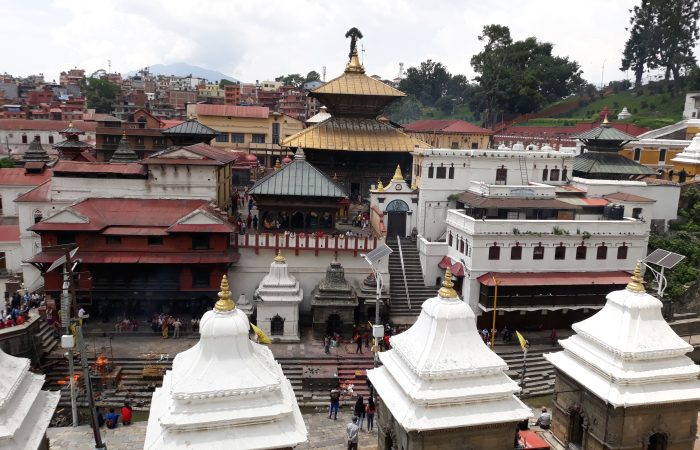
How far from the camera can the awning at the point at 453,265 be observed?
92.2 ft

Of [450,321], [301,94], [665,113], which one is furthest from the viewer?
[301,94]

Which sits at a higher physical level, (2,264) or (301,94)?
(301,94)

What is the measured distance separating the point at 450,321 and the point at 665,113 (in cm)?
6443

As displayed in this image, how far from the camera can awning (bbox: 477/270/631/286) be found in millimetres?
26758

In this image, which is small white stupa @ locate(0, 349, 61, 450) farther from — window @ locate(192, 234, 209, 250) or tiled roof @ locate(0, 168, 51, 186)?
tiled roof @ locate(0, 168, 51, 186)

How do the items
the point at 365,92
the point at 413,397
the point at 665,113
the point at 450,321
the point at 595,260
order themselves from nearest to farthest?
the point at 413,397 < the point at 450,321 < the point at 595,260 < the point at 365,92 < the point at 665,113

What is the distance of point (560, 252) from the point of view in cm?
2812

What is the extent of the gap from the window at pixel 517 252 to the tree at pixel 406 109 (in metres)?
76.4

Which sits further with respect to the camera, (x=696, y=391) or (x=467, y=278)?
(x=467, y=278)

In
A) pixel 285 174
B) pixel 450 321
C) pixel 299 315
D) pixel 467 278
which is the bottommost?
pixel 299 315

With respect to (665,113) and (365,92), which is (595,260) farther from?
(665,113)

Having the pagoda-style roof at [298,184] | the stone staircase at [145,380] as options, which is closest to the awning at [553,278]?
the stone staircase at [145,380]

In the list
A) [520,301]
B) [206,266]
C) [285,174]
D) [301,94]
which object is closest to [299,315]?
[206,266]

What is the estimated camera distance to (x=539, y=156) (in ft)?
113
